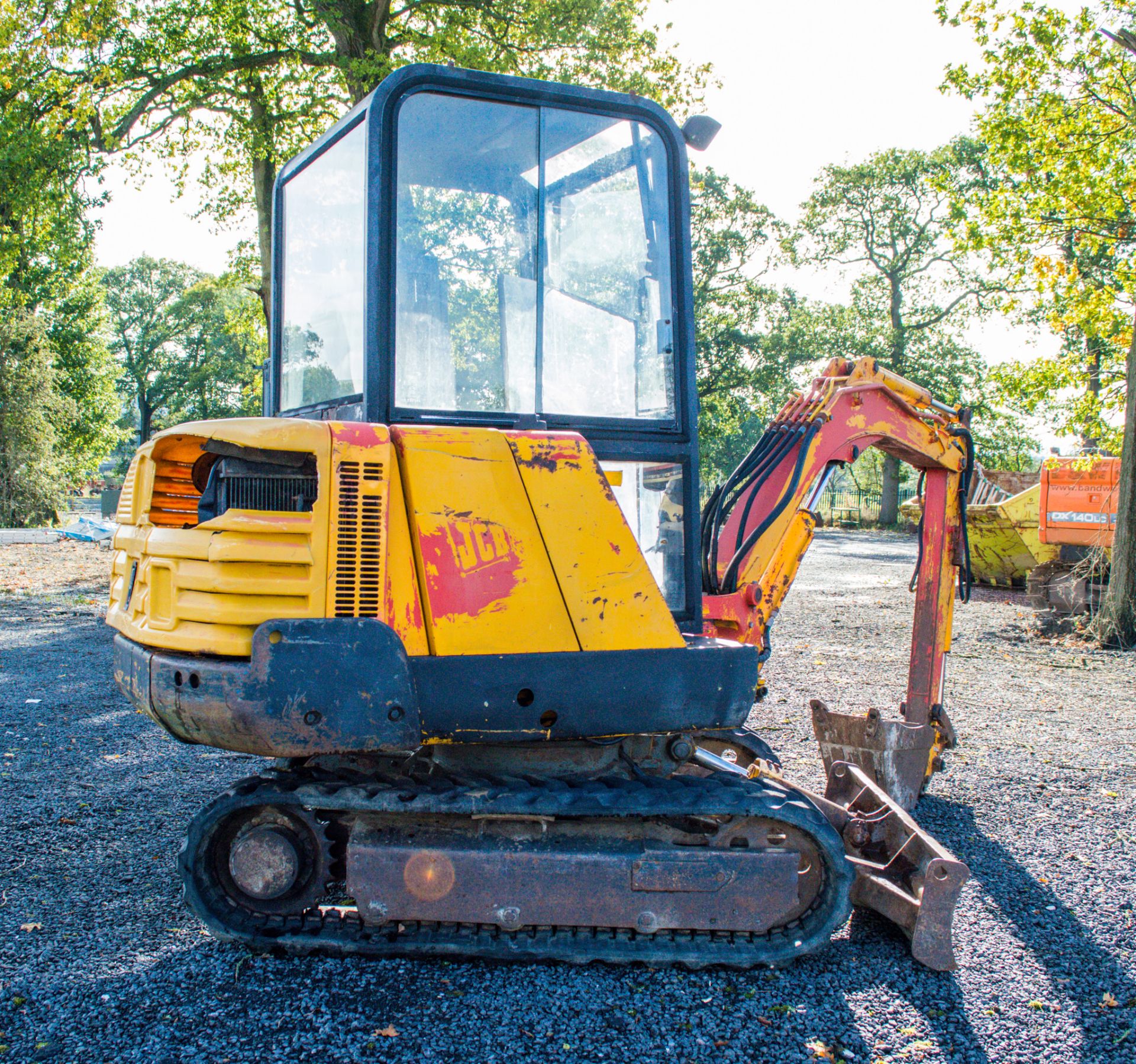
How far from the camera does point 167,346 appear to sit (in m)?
60.1

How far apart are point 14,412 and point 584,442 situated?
27303 mm

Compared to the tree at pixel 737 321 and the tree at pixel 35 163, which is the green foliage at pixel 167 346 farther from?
the tree at pixel 35 163

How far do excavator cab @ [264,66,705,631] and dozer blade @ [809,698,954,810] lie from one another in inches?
65.0

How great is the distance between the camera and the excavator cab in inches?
128


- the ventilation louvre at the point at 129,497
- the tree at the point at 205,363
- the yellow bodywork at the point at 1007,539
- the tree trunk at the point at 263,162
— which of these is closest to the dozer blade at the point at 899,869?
the ventilation louvre at the point at 129,497

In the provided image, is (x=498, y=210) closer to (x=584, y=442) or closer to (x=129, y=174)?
(x=584, y=442)

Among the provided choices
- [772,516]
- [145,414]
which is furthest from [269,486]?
[145,414]

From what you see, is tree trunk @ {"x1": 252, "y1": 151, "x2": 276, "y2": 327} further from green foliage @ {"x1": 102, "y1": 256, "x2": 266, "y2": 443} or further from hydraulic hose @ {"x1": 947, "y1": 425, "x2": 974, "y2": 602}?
green foliage @ {"x1": 102, "y1": 256, "x2": 266, "y2": 443}

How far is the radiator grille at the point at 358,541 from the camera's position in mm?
2834

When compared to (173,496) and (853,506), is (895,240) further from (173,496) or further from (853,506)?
(173,496)

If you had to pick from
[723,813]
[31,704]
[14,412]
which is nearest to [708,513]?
[723,813]

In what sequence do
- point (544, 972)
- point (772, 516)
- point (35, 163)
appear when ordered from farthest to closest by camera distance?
point (35, 163)
point (772, 516)
point (544, 972)

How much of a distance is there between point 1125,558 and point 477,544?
9565 mm

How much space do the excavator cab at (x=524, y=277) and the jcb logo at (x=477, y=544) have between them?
50cm
